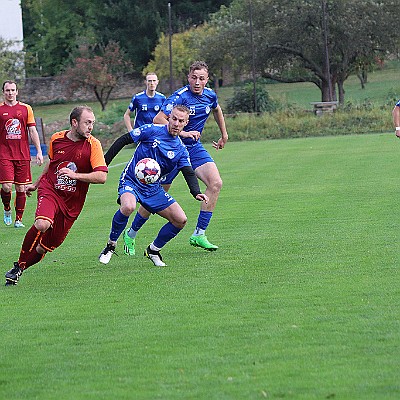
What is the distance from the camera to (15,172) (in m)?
14.6

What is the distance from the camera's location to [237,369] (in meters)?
5.49

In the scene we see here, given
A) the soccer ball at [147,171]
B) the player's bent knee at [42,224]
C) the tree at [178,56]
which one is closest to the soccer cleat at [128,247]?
the soccer ball at [147,171]

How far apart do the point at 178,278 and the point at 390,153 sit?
59.4 ft

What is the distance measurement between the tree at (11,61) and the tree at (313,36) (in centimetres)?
1090

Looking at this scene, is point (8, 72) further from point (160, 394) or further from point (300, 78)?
point (160, 394)

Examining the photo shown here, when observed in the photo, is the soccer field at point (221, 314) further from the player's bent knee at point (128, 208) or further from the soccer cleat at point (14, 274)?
the player's bent knee at point (128, 208)

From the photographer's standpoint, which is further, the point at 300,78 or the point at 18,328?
the point at 300,78

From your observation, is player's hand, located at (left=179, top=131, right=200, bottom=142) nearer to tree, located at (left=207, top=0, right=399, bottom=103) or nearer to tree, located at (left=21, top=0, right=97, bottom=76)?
tree, located at (left=207, top=0, right=399, bottom=103)

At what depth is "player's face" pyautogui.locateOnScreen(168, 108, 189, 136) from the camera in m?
9.42

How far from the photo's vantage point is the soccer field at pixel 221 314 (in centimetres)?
529

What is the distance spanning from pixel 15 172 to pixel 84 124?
247 inches

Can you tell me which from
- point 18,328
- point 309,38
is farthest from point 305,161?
point 309,38

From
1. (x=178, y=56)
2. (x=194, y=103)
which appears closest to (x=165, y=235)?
(x=194, y=103)

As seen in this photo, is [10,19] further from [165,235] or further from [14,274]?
[14,274]
